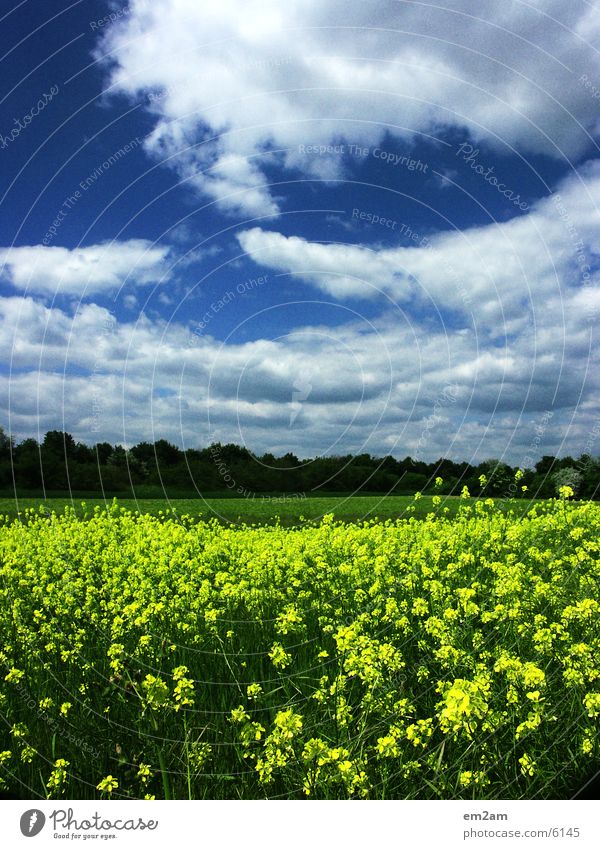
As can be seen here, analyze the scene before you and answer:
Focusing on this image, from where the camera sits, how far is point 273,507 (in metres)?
17.2

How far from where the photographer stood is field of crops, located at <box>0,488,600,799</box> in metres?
3.98

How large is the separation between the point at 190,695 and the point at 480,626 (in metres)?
3.20

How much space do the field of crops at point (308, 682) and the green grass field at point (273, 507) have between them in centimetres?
625

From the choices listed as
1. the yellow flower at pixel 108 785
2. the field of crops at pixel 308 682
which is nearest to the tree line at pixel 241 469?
the field of crops at pixel 308 682

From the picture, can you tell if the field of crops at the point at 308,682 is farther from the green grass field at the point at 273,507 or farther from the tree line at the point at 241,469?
the green grass field at the point at 273,507

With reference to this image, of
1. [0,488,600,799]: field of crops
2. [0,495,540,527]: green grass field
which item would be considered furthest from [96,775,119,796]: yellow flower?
[0,495,540,527]: green grass field

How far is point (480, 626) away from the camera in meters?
6.43

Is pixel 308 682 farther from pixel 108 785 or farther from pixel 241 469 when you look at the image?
pixel 241 469

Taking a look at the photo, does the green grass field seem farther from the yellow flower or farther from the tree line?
the yellow flower

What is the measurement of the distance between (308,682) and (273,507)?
12.0 metres

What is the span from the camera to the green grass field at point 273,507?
1475 centimetres

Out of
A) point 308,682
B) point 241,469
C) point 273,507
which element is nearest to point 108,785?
point 308,682
